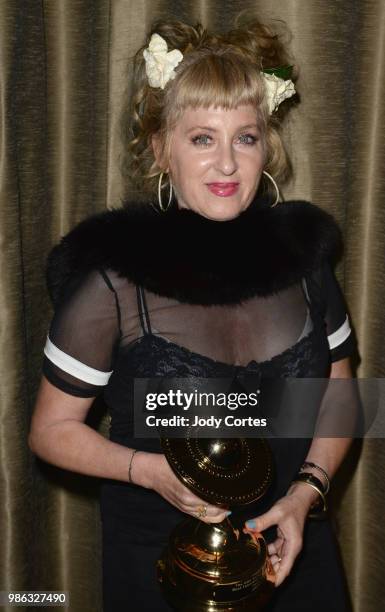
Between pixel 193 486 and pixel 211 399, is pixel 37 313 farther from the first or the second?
pixel 193 486

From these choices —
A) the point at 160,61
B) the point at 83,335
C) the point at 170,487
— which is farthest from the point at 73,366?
the point at 160,61

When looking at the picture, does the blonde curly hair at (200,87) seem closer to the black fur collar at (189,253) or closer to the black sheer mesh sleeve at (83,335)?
the black fur collar at (189,253)

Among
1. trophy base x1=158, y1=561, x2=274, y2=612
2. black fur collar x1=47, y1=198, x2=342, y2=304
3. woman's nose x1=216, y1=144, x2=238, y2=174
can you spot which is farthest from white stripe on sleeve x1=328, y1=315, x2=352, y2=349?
trophy base x1=158, y1=561, x2=274, y2=612

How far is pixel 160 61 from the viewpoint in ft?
4.89

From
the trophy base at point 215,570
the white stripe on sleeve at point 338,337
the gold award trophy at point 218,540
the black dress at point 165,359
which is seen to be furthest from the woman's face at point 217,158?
the trophy base at point 215,570

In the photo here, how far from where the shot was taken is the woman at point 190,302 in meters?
1.43

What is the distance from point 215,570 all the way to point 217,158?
0.77 m

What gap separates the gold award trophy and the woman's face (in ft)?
1.62

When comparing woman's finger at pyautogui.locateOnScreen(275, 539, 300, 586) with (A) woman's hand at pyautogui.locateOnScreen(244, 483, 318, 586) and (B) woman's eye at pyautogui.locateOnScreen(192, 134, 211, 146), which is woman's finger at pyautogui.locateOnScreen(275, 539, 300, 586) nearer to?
(A) woman's hand at pyautogui.locateOnScreen(244, 483, 318, 586)

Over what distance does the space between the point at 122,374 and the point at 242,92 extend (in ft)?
2.01

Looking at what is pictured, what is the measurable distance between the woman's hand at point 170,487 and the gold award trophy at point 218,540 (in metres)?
0.04

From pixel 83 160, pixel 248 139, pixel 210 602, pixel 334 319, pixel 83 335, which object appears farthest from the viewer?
pixel 83 160

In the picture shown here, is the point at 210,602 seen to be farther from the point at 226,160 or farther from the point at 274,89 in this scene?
the point at 274,89

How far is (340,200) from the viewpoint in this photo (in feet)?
6.40
